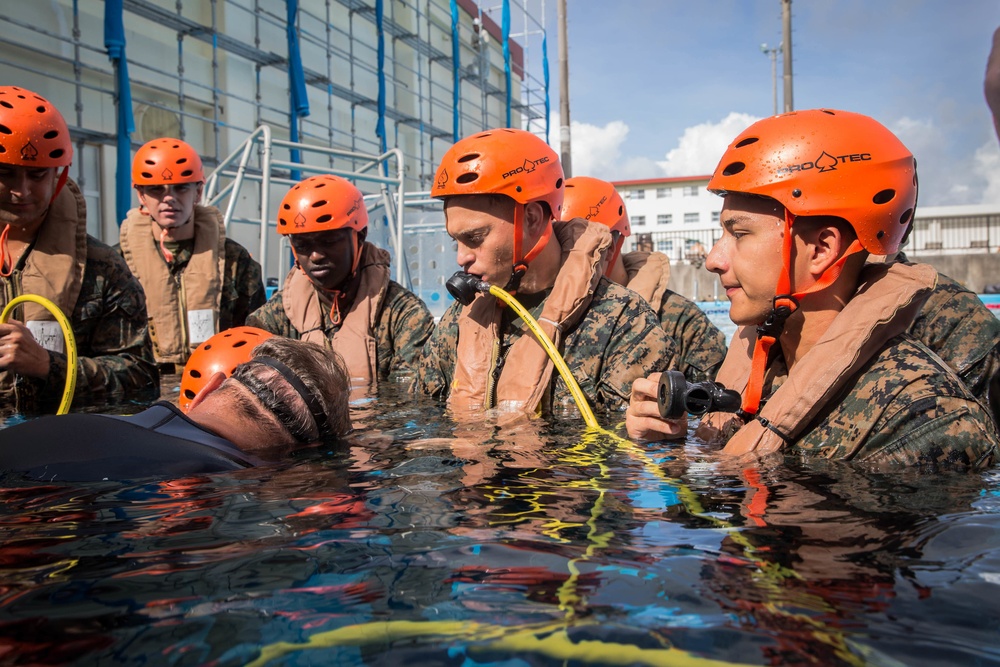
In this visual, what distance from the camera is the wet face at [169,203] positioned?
24.9 feet

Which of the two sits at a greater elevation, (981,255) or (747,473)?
(981,255)

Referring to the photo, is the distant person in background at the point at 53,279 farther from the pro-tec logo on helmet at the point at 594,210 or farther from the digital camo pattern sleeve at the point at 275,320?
the pro-tec logo on helmet at the point at 594,210

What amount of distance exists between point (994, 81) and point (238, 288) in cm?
757

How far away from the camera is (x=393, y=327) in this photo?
22.8 ft

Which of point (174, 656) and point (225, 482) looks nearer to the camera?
point (174, 656)

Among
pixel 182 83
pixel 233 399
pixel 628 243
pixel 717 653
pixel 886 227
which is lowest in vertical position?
pixel 717 653

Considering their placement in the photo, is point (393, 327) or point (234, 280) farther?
point (234, 280)

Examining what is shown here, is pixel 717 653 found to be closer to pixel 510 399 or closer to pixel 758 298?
pixel 758 298

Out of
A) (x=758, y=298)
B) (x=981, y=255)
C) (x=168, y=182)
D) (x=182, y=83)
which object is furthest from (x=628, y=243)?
(x=758, y=298)

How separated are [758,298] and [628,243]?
34.3 m

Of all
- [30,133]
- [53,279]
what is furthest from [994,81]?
[53,279]

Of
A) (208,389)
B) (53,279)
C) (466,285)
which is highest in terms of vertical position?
(53,279)

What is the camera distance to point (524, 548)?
7.18 feet

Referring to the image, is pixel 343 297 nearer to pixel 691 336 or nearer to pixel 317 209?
pixel 317 209
